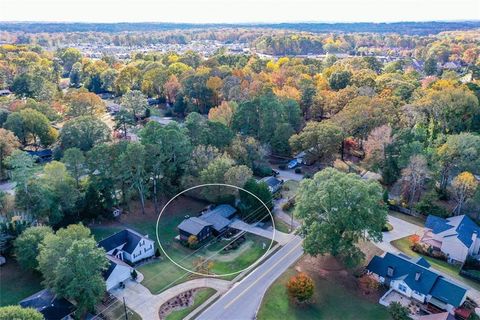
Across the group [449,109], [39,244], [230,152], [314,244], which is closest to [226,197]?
[230,152]

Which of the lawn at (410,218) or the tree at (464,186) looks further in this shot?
the lawn at (410,218)

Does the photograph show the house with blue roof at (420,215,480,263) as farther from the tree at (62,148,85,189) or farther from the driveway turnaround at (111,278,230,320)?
the tree at (62,148,85,189)

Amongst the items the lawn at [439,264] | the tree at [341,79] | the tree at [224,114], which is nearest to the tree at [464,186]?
the lawn at [439,264]

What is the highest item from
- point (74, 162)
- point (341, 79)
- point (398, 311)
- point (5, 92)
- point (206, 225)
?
point (341, 79)

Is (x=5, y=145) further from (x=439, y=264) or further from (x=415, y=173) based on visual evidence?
(x=439, y=264)

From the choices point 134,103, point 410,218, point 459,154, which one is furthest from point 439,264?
point 134,103

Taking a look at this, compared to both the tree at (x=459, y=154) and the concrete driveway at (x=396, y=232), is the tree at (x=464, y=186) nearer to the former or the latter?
the tree at (x=459, y=154)
